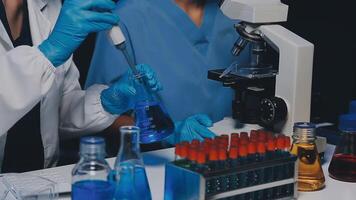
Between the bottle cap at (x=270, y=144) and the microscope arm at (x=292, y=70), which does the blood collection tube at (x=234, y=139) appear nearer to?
the bottle cap at (x=270, y=144)

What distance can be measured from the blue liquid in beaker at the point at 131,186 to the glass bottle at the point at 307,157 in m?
0.37

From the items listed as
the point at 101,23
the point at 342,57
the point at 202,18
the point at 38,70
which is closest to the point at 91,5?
the point at 101,23

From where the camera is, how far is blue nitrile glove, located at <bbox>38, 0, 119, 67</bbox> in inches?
61.7

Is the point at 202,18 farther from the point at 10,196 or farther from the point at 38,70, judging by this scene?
the point at 10,196

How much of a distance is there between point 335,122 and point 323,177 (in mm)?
1575

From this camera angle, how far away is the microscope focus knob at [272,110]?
1587mm

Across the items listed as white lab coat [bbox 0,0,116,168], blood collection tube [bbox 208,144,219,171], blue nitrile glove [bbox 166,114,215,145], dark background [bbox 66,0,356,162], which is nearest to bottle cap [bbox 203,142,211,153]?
blood collection tube [bbox 208,144,219,171]

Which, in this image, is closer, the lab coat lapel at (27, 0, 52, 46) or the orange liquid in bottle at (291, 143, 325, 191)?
the orange liquid in bottle at (291, 143, 325, 191)

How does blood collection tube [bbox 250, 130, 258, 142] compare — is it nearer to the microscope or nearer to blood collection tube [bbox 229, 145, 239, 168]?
blood collection tube [bbox 229, 145, 239, 168]

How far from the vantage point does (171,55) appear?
2086 millimetres

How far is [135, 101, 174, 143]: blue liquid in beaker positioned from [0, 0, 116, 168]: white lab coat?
0.27 m

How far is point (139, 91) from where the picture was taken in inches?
63.8

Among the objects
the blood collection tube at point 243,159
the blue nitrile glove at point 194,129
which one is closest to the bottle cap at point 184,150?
the blood collection tube at point 243,159

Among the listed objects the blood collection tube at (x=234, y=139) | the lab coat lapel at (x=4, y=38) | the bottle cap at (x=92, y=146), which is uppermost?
the lab coat lapel at (x=4, y=38)
